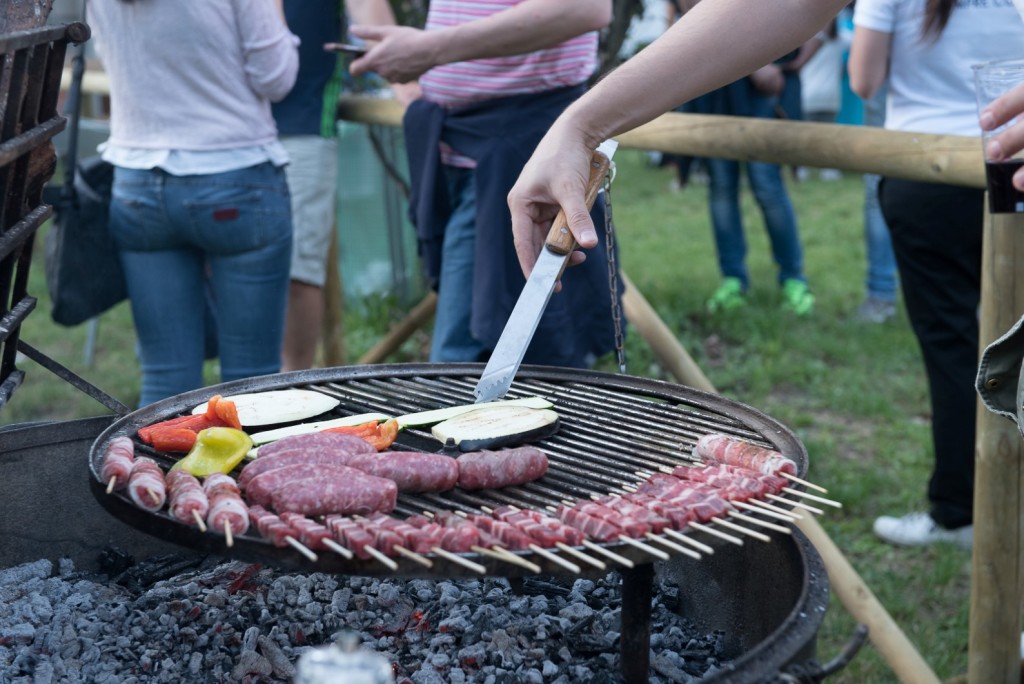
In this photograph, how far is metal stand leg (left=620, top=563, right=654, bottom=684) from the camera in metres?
1.96

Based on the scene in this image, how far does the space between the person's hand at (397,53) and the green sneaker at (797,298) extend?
479 centimetres

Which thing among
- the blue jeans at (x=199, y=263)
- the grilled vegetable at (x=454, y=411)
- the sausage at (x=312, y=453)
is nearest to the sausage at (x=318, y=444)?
the sausage at (x=312, y=453)

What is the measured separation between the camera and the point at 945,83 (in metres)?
3.89

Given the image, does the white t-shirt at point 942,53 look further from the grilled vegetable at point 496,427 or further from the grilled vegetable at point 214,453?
the grilled vegetable at point 214,453

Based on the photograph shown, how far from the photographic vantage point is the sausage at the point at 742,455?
2006 millimetres

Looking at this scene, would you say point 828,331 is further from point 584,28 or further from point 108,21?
point 108,21

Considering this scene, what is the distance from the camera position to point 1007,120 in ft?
6.42

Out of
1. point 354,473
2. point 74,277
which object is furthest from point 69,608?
point 74,277

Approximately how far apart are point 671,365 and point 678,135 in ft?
2.93

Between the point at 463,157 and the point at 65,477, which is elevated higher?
the point at 463,157

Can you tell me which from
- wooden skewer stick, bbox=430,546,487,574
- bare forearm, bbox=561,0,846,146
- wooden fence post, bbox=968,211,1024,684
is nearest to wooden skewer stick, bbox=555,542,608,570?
wooden skewer stick, bbox=430,546,487,574

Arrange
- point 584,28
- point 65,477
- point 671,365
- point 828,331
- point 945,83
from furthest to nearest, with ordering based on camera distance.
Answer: point 828,331
point 671,365
point 945,83
point 584,28
point 65,477

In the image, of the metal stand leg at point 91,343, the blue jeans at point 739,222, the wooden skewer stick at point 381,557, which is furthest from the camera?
the blue jeans at point 739,222

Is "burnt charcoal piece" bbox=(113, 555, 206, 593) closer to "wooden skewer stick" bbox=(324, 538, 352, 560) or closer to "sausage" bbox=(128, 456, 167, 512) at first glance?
"sausage" bbox=(128, 456, 167, 512)
